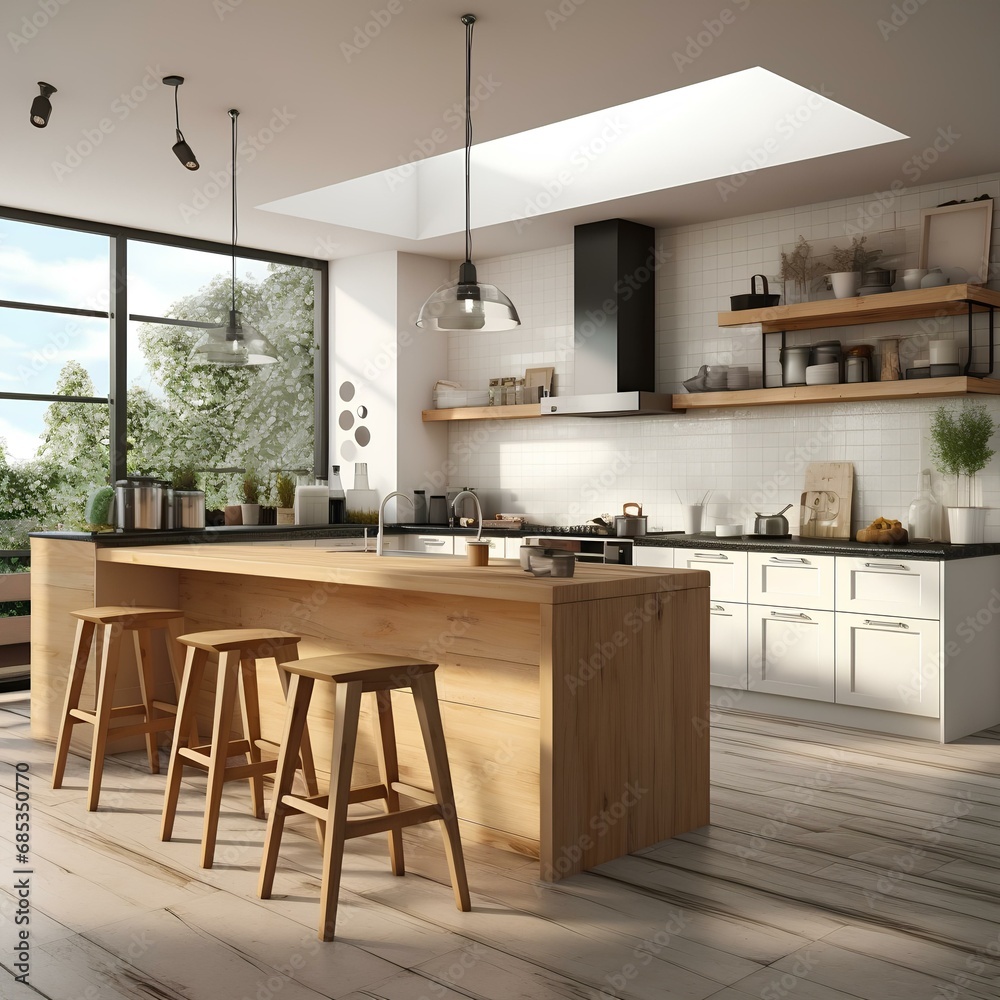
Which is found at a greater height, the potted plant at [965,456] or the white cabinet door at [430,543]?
the potted plant at [965,456]

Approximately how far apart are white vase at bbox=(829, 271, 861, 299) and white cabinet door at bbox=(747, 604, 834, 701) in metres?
1.72

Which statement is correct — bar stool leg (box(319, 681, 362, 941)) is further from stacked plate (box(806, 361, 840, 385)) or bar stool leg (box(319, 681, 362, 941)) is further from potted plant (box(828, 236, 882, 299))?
potted plant (box(828, 236, 882, 299))

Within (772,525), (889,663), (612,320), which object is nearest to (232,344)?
(612,320)

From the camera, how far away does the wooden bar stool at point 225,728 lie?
11.1ft

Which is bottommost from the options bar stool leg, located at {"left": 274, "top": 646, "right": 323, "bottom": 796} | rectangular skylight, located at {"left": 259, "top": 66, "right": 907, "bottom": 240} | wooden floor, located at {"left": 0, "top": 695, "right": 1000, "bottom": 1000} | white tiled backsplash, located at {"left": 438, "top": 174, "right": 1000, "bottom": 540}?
wooden floor, located at {"left": 0, "top": 695, "right": 1000, "bottom": 1000}

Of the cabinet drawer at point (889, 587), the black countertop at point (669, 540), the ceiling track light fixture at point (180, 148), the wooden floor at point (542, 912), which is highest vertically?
the ceiling track light fixture at point (180, 148)

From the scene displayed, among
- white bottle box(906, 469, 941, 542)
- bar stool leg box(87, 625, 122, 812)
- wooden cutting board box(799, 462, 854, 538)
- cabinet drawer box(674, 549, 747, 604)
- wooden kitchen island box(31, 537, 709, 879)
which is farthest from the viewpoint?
wooden cutting board box(799, 462, 854, 538)

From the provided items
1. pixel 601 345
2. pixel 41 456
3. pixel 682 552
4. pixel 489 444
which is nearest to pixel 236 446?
pixel 41 456

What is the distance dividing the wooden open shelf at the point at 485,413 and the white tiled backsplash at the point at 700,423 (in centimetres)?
31

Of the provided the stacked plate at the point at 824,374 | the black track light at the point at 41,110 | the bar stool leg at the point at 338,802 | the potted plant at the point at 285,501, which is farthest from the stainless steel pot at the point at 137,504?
the stacked plate at the point at 824,374

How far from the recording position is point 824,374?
5.77 metres

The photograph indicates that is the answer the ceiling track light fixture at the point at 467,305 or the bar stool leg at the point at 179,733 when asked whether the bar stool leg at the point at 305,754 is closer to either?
the bar stool leg at the point at 179,733

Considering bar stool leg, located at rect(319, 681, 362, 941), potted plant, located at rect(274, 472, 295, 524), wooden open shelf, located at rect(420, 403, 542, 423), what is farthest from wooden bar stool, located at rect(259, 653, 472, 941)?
wooden open shelf, located at rect(420, 403, 542, 423)

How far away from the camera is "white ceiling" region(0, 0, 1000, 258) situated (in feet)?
12.1
